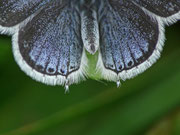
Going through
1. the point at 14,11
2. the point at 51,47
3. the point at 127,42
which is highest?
the point at 14,11

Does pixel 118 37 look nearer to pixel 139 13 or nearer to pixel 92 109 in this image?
pixel 139 13

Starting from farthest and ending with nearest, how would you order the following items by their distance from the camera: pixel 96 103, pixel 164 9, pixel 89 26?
pixel 96 103
pixel 89 26
pixel 164 9

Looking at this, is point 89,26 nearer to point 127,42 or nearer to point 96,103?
point 127,42

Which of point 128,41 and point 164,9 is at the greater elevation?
point 164,9

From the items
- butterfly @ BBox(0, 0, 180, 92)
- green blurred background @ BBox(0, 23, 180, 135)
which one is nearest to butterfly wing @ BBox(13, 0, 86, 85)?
butterfly @ BBox(0, 0, 180, 92)

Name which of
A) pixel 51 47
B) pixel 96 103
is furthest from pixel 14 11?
pixel 96 103

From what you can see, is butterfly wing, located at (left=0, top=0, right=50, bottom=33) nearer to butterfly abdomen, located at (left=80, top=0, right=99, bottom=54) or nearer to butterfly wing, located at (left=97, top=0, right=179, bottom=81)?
butterfly abdomen, located at (left=80, top=0, right=99, bottom=54)

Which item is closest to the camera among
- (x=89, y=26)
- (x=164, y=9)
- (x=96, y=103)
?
(x=164, y=9)

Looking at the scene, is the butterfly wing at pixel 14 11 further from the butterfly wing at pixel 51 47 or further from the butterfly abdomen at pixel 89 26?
the butterfly abdomen at pixel 89 26
